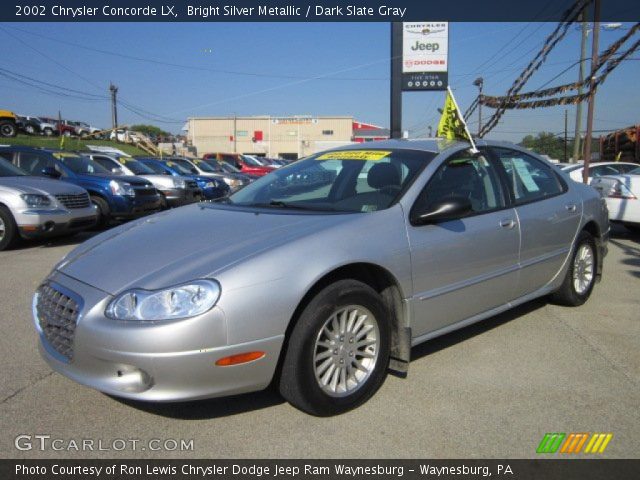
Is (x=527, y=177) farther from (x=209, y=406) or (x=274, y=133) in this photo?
(x=274, y=133)

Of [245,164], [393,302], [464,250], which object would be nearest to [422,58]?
[245,164]

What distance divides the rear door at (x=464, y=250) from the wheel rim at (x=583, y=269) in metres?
1.19

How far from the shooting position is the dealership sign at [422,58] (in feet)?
54.5

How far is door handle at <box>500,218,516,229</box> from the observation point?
383 centimetres

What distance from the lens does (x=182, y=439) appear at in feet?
8.77

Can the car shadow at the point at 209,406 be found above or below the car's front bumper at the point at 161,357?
below

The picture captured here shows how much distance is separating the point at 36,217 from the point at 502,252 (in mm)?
6678

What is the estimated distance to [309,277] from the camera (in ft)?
→ 8.86

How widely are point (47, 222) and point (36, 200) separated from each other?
366 mm

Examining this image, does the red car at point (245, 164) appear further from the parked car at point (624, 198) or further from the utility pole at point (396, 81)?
the parked car at point (624, 198)

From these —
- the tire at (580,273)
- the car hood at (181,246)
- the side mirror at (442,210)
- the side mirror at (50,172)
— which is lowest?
the tire at (580,273)

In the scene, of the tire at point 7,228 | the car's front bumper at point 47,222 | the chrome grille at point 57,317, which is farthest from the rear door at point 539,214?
the tire at point 7,228

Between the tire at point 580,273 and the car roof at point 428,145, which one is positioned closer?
the car roof at point 428,145

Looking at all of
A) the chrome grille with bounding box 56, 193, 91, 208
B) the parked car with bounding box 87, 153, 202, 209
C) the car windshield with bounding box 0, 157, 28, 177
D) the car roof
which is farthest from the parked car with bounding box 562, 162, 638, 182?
the car windshield with bounding box 0, 157, 28, 177
